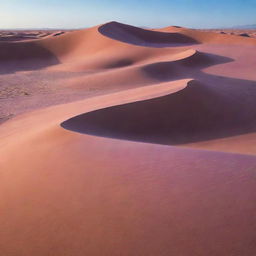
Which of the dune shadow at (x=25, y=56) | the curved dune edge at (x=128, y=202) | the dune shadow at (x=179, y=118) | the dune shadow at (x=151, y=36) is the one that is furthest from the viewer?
the dune shadow at (x=151, y=36)

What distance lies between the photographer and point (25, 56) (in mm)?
19875

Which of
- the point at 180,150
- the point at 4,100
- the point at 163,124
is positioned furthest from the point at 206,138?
the point at 4,100

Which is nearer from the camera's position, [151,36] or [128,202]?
[128,202]

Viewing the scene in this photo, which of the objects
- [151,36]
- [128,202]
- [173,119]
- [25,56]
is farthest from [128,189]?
[151,36]

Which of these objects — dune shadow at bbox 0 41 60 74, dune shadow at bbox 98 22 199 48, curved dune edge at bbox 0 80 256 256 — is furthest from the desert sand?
dune shadow at bbox 98 22 199 48

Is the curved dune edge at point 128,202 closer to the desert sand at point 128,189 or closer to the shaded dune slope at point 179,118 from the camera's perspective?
the desert sand at point 128,189

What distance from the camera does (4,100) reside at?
9.44m

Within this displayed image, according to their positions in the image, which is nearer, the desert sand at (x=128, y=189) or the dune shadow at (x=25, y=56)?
the desert sand at (x=128, y=189)

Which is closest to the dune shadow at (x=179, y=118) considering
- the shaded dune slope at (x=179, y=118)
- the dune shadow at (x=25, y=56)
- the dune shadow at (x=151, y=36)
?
the shaded dune slope at (x=179, y=118)

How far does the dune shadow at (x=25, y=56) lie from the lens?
18.4 m

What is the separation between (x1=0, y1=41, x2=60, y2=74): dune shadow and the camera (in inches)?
724

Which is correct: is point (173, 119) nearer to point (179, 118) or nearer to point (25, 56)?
point (179, 118)

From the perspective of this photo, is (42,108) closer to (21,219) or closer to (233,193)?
(21,219)

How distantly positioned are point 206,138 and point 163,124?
970 millimetres
